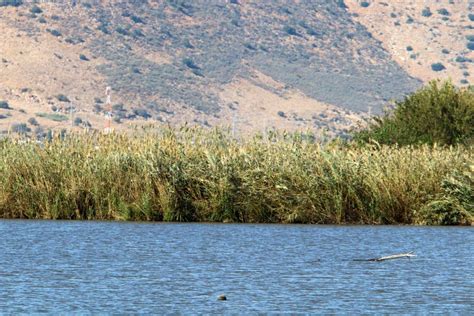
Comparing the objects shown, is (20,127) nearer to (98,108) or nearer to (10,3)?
(98,108)

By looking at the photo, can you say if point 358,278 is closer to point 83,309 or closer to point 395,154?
point 83,309

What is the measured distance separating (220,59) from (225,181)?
118 metres

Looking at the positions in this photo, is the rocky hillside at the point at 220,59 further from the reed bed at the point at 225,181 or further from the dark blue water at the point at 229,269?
the dark blue water at the point at 229,269

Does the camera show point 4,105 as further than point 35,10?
No

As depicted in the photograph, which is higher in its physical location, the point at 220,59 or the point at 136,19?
the point at 136,19

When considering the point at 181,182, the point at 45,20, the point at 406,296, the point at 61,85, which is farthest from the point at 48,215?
the point at 45,20

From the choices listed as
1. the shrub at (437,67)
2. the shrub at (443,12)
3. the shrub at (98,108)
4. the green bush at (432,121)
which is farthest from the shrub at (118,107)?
the green bush at (432,121)

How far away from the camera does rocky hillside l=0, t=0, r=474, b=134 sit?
137 meters

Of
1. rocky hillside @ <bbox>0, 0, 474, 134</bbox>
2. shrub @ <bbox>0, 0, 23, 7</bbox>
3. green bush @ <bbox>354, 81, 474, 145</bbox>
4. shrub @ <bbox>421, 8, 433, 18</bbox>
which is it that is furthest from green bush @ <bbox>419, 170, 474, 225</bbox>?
shrub @ <bbox>421, 8, 433, 18</bbox>

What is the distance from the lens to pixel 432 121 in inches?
1901

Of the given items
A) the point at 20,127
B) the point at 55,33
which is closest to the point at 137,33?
the point at 55,33

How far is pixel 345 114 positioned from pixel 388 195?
108 meters

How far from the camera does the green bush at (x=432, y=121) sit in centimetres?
4769

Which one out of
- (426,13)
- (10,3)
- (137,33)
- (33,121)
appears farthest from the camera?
(426,13)
